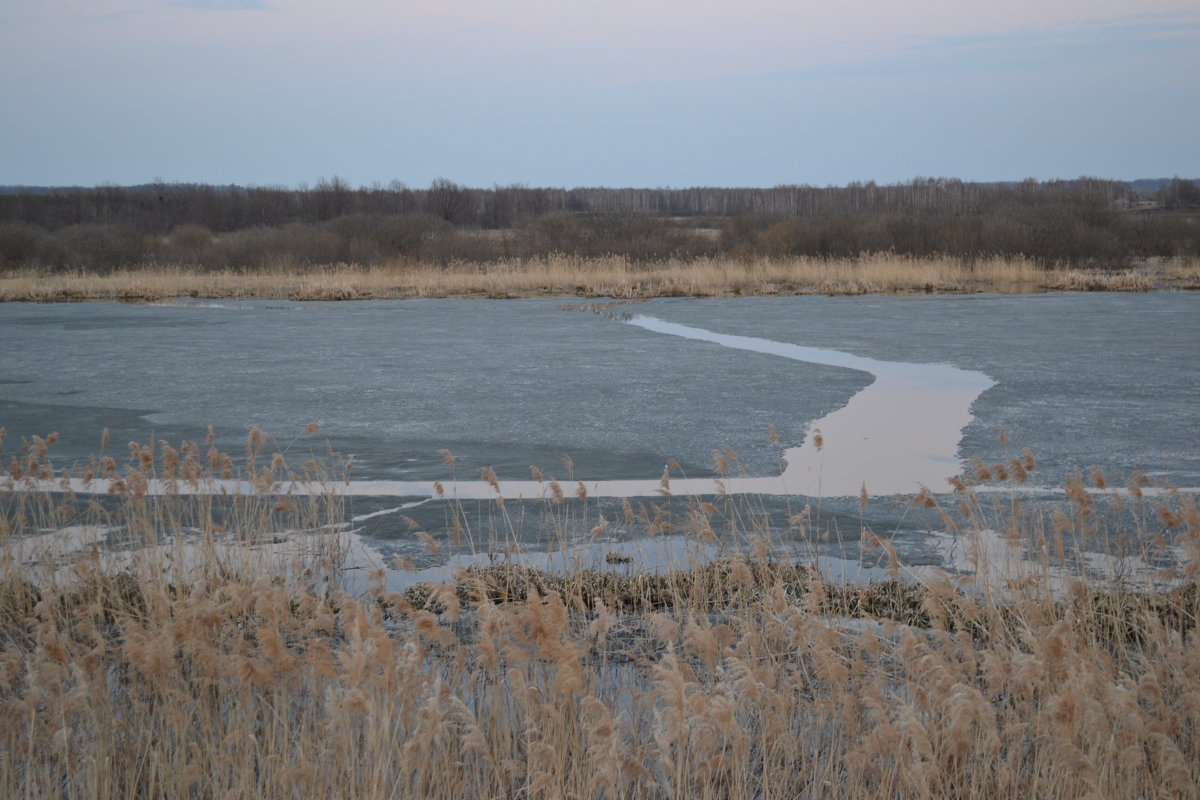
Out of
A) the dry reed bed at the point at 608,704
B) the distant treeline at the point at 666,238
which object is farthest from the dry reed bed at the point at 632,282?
the dry reed bed at the point at 608,704

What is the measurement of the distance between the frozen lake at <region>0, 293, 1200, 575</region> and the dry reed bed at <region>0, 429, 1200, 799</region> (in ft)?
7.26

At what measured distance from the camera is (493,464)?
9.13m

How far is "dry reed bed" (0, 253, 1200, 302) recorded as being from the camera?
93.0ft

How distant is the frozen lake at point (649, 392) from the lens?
29.4ft

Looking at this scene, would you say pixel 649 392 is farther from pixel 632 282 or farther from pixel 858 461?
pixel 632 282

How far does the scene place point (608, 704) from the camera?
15.4 feet

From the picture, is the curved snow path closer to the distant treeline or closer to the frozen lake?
the frozen lake

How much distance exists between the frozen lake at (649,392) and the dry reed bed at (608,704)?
221cm

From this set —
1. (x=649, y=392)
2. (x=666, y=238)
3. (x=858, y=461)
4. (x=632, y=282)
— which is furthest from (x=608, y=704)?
(x=666, y=238)

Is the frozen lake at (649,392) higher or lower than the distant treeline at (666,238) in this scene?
lower

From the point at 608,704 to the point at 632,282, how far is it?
2587cm

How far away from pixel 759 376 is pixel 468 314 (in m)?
10.8

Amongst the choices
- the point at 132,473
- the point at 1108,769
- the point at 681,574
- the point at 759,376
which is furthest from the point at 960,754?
the point at 759,376

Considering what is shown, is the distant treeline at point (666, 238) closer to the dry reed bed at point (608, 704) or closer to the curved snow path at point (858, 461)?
the curved snow path at point (858, 461)
